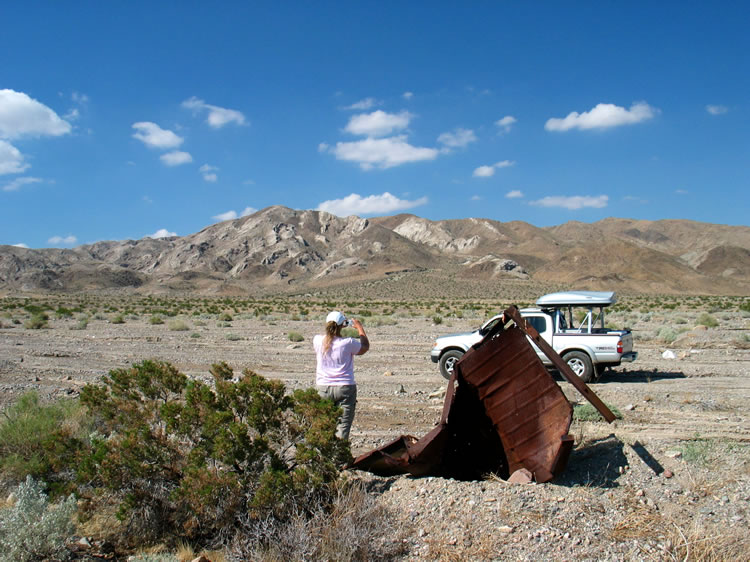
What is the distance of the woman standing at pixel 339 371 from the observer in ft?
21.5

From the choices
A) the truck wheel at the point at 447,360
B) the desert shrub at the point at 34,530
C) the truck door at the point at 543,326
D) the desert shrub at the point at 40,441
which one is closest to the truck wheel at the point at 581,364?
the truck door at the point at 543,326

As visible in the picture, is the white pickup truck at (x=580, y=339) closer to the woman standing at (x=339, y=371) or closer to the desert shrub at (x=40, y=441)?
the woman standing at (x=339, y=371)

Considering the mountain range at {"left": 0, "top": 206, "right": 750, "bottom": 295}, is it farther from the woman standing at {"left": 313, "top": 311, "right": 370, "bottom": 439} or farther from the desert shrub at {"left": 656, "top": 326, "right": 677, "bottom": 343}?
the woman standing at {"left": 313, "top": 311, "right": 370, "bottom": 439}

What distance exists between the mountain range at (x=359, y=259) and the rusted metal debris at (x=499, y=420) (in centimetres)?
10010

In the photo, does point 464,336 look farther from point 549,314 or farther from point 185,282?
point 185,282

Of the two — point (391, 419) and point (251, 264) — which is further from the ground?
point (251, 264)

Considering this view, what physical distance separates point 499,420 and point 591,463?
1.27 meters

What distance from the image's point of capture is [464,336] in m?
14.7

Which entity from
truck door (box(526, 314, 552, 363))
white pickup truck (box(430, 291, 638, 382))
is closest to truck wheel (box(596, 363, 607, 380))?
white pickup truck (box(430, 291, 638, 382))

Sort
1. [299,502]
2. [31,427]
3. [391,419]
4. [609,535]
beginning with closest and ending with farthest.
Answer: [609,535]
[299,502]
[31,427]
[391,419]

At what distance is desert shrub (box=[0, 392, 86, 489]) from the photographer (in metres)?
5.93

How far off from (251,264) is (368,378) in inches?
5336

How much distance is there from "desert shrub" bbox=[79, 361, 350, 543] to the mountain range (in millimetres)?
101312

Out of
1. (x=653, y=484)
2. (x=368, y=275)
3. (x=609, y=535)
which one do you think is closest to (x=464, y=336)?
(x=653, y=484)
